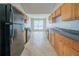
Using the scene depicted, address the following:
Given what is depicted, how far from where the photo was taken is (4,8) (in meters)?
1.41

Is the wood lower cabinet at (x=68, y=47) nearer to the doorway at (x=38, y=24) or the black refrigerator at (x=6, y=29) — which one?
the doorway at (x=38, y=24)

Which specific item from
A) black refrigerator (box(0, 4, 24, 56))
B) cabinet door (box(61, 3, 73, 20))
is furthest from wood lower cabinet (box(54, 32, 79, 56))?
black refrigerator (box(0, 4, 24, 56))

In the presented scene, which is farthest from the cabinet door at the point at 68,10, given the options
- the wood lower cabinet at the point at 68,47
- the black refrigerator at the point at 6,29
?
the black refrigerator at the point at 6,29

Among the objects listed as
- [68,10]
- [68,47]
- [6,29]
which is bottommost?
[68,47]

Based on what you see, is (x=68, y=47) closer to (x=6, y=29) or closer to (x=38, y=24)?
(x=38, y=24)

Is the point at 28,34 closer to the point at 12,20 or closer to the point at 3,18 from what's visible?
the point at 12,20

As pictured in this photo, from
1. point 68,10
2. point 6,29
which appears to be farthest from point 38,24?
point 6,29

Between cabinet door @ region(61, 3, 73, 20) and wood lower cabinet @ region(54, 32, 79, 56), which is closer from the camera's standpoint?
wood lower cabinet @ region(54, 32, 79, 56)

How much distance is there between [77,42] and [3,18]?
899 mm

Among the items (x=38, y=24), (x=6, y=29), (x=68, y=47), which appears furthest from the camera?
(x=38, y=24)

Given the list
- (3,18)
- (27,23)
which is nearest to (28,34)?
(27,23)

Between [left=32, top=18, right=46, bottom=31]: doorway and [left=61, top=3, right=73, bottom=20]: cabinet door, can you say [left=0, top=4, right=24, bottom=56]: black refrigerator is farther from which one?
[left=61, top=3, right=73, bottom=20]: cabinet door

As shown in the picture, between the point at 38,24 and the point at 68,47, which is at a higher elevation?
the point at 38,24

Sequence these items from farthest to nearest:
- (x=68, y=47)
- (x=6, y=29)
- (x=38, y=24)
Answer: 1. (x=38, y=24)
2. (x=68, y=47)
3. (x=6, y=29)
